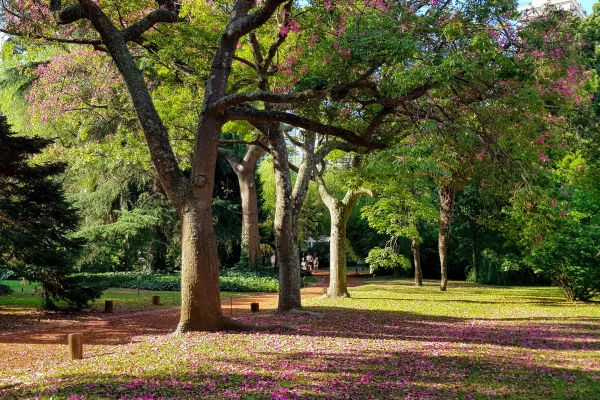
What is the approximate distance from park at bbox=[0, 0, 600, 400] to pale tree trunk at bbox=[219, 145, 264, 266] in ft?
27.0

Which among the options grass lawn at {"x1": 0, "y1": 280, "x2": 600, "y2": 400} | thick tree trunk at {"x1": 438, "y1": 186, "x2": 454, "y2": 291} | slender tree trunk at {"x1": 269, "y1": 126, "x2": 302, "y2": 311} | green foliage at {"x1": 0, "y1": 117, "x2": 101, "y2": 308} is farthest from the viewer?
thick tree trunk at {"x1": 438, "y1": 186, "x2": 454, "y2": 291}

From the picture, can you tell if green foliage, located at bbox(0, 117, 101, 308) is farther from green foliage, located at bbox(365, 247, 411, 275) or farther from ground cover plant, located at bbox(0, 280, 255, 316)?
green foliage, located at bbox(365, 247, 411, 275)

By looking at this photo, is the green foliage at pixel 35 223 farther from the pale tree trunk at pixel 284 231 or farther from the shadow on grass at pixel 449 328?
the shadow on grass at pixel 449 328

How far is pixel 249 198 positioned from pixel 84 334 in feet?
56.0

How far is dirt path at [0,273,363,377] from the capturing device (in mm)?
9344

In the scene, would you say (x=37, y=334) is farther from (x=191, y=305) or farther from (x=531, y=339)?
(x=531, y=339)

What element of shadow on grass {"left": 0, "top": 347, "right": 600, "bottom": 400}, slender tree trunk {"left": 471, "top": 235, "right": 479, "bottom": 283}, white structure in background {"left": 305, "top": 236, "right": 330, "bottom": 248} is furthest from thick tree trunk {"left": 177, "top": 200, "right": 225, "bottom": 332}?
white structure in background {"left": 305, "top": 236, "right": 330, "bottom": 248}

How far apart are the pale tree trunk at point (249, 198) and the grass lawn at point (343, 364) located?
15.2 m

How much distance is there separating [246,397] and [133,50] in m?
13.4

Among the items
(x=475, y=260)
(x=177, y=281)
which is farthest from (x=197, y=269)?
(x=475, y=260)

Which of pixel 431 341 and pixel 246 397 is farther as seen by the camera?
pixel 431 341

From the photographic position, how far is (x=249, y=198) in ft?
94.3

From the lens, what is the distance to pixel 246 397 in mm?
5973

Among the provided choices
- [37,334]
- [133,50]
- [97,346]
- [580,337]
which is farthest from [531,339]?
[133,50]
